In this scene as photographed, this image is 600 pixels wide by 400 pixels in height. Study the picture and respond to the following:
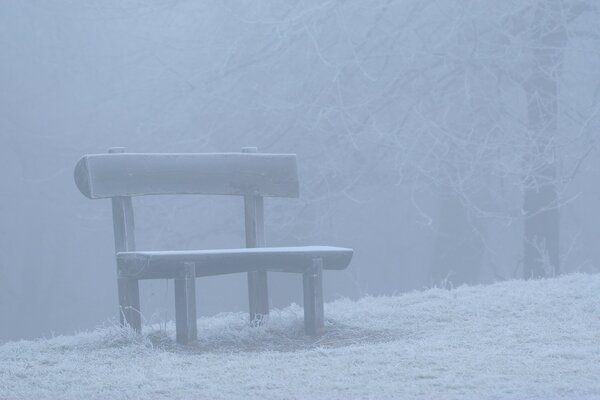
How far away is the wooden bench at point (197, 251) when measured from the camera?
186 inches

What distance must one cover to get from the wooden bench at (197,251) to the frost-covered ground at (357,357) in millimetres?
178

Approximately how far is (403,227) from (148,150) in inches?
283

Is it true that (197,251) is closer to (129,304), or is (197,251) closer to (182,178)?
(129,304)

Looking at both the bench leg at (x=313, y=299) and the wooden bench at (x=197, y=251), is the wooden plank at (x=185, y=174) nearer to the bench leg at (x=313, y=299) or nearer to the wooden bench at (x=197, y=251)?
the wooden bench at (x=197, y=251)

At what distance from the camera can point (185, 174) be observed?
561 centimetres

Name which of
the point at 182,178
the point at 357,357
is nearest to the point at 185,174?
the point at 182,178

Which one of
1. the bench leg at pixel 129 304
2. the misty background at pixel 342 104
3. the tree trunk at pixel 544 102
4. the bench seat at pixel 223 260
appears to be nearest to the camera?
the bench seat at pixel 223 260

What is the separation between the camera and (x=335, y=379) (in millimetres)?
3713

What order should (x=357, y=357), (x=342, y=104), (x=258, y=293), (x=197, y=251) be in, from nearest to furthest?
(x=357, y=357) → (x=197, y=251) → (x=258, y=293) → (x=342, y=104)

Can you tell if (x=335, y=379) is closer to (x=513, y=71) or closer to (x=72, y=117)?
(x=513, y=71)

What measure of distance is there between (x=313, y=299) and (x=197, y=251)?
750 mm

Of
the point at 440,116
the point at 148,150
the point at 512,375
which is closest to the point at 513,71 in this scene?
the point at 440,116

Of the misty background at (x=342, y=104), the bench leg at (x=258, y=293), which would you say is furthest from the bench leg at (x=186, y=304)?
the misty background at (x=342, y=104)

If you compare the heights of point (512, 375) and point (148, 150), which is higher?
point (148, 150)
